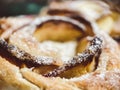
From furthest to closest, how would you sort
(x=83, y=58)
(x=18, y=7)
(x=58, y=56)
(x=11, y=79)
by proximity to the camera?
1. (x=18, y=7)
2. (x=58, y=56)
3. (x=83, y=58)
4. (x=11, y=79)

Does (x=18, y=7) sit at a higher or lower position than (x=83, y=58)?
higher

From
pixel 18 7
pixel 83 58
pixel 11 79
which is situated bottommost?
pixel 11 79

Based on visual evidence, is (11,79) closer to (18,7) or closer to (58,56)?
(58,56)

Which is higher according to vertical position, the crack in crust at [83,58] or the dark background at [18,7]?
the dark background at [18,7]

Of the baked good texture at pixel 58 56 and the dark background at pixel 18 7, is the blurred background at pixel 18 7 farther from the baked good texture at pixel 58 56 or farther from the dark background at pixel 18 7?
the baked good texture at pixel 58 56

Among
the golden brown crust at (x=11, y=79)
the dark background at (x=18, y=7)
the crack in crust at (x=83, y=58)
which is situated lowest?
the golden brown crust at (x=11, y=79)

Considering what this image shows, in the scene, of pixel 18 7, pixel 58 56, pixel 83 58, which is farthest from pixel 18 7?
pixel 83 58

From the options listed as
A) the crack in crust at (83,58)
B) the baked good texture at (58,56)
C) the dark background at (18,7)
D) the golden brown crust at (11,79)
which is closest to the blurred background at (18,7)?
the dark background at (18,7)

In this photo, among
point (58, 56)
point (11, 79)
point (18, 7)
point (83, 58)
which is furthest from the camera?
point (18, 7)

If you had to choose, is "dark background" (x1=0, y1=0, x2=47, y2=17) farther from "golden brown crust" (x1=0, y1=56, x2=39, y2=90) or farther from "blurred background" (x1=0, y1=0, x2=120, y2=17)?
"golden brown crust" (x1=0, y1=56, x2=39, y2=90)
